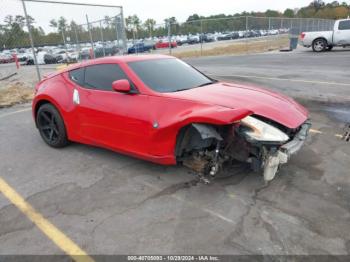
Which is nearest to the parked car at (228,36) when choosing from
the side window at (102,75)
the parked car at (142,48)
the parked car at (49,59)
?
the parked car at (142,48)

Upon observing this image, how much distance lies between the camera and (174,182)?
13.2 feet

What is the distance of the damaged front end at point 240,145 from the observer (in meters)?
3.51

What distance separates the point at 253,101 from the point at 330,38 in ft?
62.1

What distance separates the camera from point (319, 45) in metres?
20.4

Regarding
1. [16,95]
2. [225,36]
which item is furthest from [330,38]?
[225,36]

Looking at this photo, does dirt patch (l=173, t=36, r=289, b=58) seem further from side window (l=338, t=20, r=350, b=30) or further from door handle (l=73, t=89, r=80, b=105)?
door handle (l=73, t=89, r=80, b=105)

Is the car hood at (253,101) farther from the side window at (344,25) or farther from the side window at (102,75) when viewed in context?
the side window at (344,25)

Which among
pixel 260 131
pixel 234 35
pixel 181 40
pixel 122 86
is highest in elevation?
pixel 122 86

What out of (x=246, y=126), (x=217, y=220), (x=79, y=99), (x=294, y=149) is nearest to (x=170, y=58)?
(x=79, y=99)

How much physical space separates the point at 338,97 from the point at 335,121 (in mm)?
1969

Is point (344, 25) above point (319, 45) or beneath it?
above

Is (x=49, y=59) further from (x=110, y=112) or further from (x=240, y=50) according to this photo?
(x=110, y=112)

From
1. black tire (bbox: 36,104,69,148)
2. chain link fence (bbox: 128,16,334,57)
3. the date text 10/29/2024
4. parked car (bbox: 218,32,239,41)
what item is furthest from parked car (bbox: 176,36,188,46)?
the date text 10/29/2024

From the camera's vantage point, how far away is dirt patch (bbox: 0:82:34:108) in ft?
31.4
